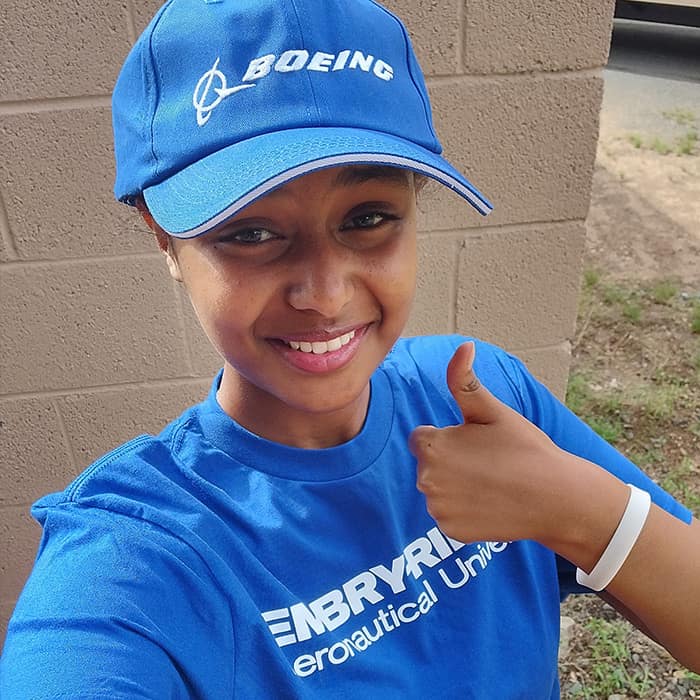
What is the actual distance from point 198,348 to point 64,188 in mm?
517

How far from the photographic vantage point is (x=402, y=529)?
110 cm

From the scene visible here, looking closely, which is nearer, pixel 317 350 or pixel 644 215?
pixel 317 350

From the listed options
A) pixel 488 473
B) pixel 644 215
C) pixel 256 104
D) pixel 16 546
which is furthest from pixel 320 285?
pixel 644 215

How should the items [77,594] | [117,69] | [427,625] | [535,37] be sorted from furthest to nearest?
[535,37]
[117,69]
[427,625]
[77,594]

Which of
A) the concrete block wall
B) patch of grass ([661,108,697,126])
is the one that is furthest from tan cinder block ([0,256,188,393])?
patch of grass ([661,108,697,126])

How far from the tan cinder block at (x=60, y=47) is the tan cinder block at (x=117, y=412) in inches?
30.3

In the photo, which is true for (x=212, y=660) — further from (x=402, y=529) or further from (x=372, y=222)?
(x=372, y=222)

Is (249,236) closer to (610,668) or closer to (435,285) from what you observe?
(435,285)

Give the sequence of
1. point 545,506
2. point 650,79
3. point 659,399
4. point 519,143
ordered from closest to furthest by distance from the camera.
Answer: point 545,506
point 519,143
point 659,399
point 650,79

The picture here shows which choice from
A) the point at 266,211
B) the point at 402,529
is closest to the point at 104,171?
the point at 266,211

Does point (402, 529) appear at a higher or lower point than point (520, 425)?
lower

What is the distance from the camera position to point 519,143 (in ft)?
6.18

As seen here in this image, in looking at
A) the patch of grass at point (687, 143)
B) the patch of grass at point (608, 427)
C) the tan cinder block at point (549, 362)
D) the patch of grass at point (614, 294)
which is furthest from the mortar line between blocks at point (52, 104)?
the patch of grass at point (687, 143)

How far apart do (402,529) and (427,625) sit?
0.45 ft
